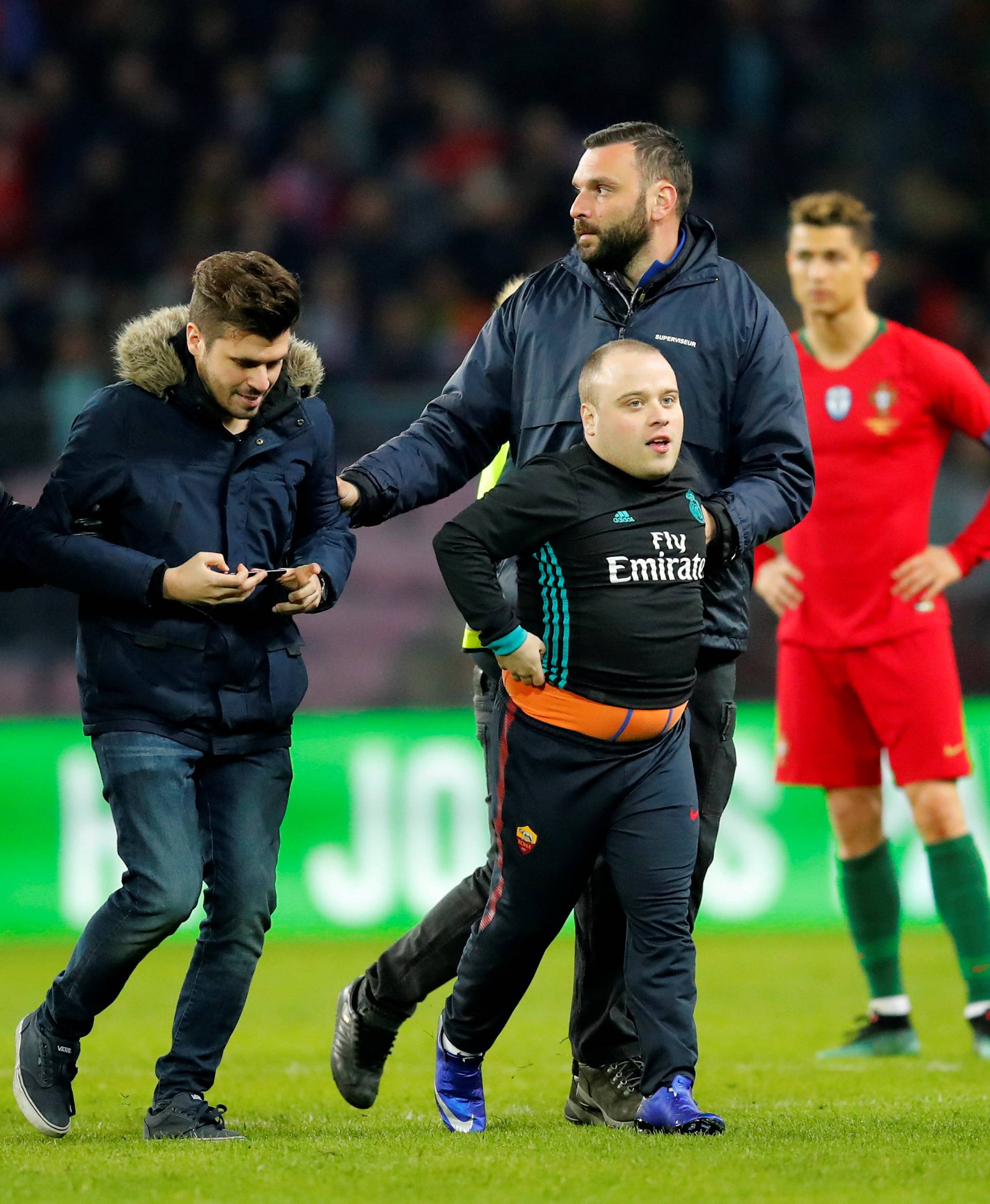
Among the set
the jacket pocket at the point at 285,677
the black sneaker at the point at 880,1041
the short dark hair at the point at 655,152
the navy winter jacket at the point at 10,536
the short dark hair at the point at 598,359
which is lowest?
the black sneaker at the point at 880,1041

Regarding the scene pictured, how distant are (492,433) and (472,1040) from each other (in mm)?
1548

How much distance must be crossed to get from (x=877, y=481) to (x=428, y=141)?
803cm

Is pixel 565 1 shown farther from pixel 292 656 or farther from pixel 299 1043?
pixel 292 656

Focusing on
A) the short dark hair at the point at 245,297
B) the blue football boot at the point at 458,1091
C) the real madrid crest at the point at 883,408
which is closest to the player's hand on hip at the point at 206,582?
the short dark hair at the point at 245,297

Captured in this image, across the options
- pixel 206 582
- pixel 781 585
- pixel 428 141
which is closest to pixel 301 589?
pixel 206 582

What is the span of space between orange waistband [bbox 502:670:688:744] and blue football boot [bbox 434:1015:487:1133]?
81 centimetres

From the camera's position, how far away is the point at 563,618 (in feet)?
14.1

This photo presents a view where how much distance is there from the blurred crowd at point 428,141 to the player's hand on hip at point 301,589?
7.70 metres

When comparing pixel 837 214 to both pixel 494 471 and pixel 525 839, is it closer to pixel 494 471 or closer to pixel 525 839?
pixel 494 471

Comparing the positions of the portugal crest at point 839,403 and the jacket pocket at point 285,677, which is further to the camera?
the portugal crest at point 839,403

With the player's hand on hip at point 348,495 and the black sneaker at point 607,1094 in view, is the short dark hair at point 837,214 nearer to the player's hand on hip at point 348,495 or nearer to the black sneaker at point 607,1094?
the player's hand on hip at point 348,495

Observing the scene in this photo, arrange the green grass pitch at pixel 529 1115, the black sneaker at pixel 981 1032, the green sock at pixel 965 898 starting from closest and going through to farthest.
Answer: the green grass pitch at pixel 529 1115, the black sneaker at pixel 981 1032, the green sock at pixel 965 898

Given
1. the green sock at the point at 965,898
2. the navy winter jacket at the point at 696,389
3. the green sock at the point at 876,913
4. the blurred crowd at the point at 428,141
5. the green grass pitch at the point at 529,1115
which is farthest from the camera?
the blurred crowd at the point at 428,141

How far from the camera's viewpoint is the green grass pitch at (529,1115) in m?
3.67
